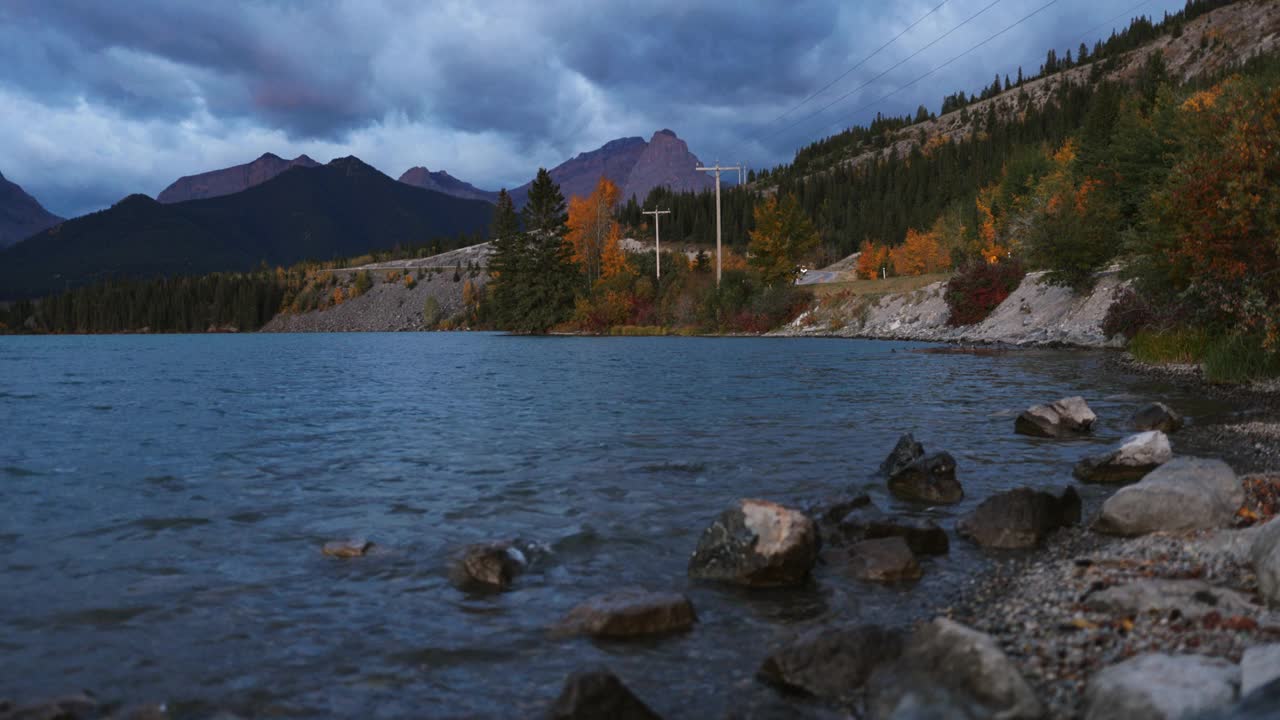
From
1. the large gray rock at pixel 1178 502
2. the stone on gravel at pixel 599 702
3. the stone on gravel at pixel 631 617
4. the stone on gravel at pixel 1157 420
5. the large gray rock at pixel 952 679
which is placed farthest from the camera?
the stone on gravel at pixel 1157 420

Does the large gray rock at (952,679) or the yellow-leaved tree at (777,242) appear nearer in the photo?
the large gray rock at (952,679)

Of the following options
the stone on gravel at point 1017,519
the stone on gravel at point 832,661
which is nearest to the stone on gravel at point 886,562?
the stone on gravel at point 1017,519

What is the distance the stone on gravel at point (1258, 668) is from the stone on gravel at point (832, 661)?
7.21 ft

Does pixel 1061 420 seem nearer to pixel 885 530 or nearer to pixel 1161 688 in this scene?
pixel 885 530

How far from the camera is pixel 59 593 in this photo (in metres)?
8.45

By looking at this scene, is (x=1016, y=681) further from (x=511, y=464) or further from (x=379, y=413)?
(x=379, y=413)

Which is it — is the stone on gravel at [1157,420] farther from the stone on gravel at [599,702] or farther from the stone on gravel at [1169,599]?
the stone on gravel at [599,702]

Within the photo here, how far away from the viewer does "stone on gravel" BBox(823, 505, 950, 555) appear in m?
9.47

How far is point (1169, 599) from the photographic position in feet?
20.9

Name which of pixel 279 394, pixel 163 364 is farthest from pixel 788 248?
pixel 279 394

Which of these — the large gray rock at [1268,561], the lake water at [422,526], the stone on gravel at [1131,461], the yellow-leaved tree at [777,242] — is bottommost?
the lake water at [422,526]

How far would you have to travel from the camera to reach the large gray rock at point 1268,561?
249 inches

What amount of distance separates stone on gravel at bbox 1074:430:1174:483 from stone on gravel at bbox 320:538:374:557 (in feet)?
36.9

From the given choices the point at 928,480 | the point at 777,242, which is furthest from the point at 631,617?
the point at 777,242
